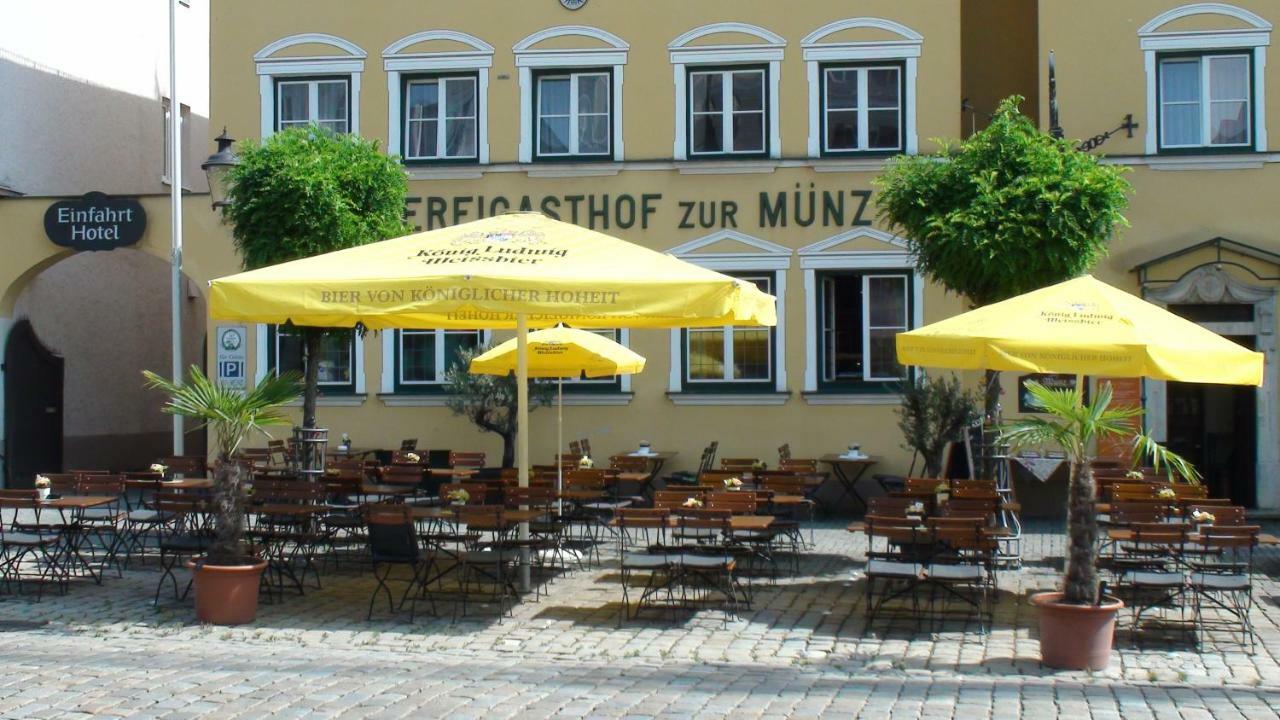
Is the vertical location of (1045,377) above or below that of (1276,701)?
above

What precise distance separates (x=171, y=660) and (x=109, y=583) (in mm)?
3636

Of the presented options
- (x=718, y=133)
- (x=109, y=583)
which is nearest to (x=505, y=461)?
(x=718, y=133)

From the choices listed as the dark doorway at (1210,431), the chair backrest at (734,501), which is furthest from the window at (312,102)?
the dark doorway at (1210,431)

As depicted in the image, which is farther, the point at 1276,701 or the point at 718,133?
the point at 718,133

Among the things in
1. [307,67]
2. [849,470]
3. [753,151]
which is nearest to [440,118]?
[307,67]

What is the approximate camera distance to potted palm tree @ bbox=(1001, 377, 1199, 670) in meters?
8.61

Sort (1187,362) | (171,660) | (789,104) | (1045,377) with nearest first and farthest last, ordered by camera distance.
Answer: (171,660), (1187,362), (1045,377), (789,104)

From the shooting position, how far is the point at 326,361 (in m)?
19.6

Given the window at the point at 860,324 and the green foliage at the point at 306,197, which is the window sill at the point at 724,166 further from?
the green foliage at the point at 306,197

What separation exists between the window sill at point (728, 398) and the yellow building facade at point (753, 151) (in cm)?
3

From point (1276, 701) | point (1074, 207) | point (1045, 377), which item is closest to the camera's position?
point (1276, 701)

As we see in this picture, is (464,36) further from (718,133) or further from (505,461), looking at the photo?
(505,461)

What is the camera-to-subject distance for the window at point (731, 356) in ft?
61.2

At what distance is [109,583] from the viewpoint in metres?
12.1
